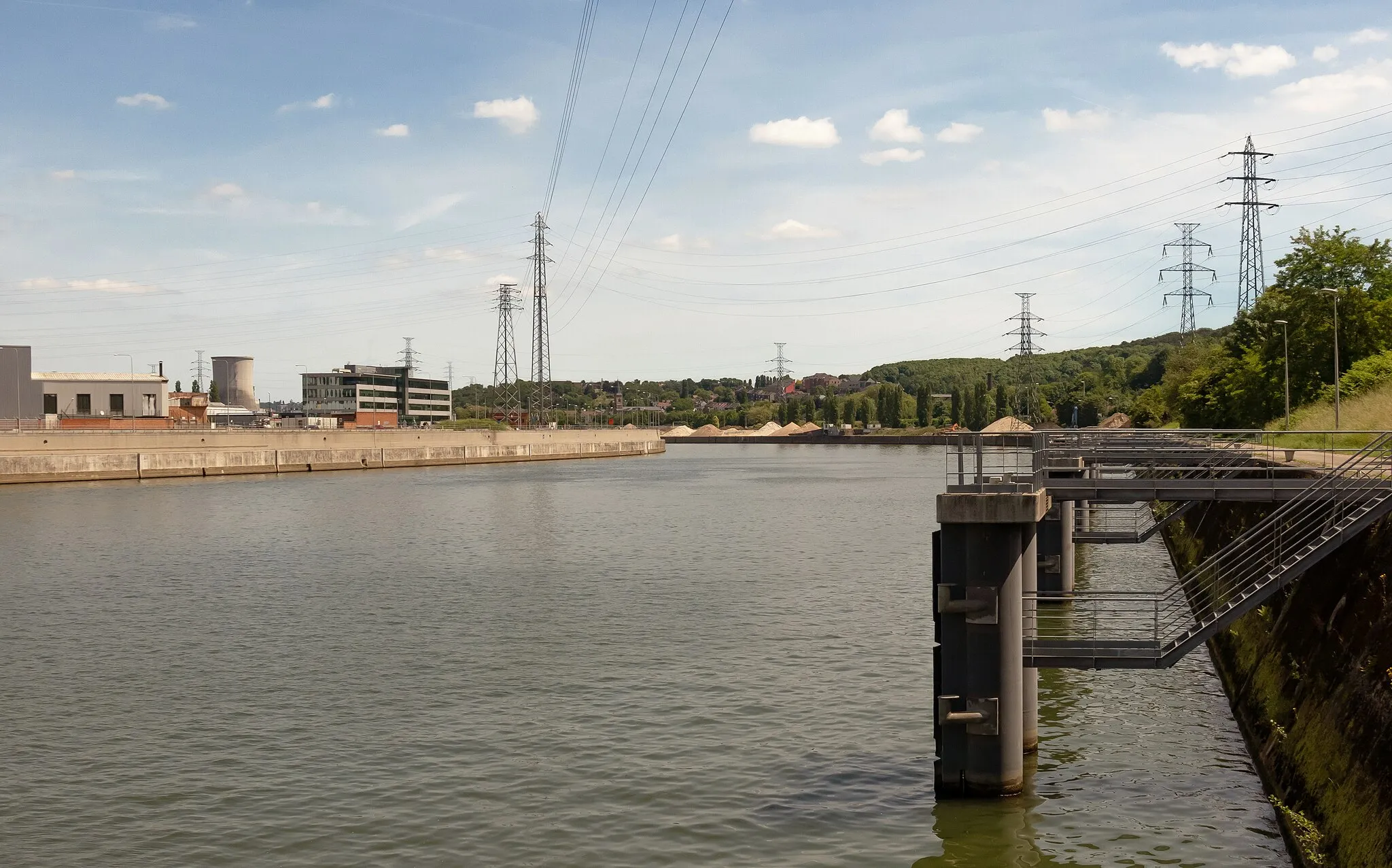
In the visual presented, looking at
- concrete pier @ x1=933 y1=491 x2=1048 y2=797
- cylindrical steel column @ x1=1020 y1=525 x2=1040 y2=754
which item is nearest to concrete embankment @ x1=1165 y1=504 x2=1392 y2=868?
cylindrical steel column @ x1=1020 y1=525 x2=1040 y2=754

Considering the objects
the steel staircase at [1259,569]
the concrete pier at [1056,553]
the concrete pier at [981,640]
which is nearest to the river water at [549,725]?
the concrete pier at [981,640]

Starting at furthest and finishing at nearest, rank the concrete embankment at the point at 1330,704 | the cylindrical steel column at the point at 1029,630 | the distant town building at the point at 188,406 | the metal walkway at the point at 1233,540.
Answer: the distant town building at the point at 188,406 < the cylindrical steel column at the point at 1029,630 < the metal walkway at the point at 1233,540 < the concrete embankment at the point at 1330,704

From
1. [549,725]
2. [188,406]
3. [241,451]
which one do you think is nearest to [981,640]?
[549,725]

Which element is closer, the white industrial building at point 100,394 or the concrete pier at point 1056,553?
the concrete pier at point 1056,553

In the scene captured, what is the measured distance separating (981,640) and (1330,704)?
4.95m

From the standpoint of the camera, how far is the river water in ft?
57.5

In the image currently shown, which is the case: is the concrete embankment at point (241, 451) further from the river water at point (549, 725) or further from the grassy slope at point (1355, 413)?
the grassy slope at point (1355, 413)

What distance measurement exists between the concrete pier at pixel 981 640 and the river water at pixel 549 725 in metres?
0.70

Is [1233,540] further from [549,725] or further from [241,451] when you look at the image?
[241,451]

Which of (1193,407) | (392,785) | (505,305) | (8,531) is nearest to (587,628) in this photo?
(392,785)

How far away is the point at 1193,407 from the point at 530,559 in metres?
63.0

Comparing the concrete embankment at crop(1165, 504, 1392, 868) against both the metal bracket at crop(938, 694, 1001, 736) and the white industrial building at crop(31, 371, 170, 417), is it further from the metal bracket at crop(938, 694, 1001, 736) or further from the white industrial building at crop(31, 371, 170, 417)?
the white industrial building at crop(31, 371, 170, 417)

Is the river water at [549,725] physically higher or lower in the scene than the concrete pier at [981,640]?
lower

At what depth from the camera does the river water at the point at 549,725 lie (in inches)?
690
